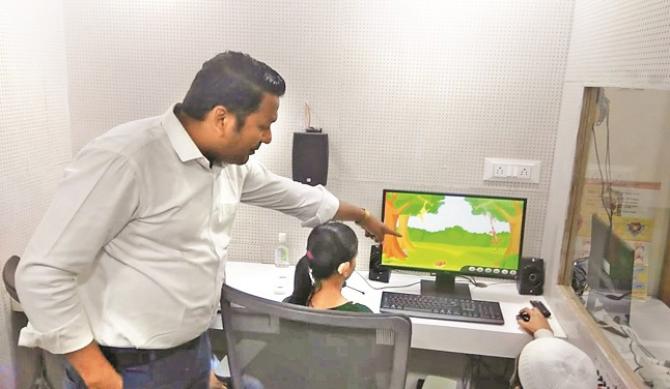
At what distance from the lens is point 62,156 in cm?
243

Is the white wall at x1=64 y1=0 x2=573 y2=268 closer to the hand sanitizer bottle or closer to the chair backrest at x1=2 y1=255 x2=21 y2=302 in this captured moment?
the hand sanitizer bottle

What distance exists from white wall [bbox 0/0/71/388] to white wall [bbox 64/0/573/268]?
0.36ft

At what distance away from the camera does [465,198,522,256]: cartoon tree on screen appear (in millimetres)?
2129

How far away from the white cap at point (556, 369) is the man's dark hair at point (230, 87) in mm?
1045

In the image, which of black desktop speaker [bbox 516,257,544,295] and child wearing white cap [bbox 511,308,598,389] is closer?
child wearing white cap [bbox 511,308,598,389]

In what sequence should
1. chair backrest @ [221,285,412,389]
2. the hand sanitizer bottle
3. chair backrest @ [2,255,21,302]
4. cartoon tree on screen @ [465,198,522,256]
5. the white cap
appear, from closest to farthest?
chair backrest @ [221,285,412,389] < the white cap < chair backrest @ [2,255,21,302] < cartoon tree on screen @ [465,198,522,256] < the hand sanitizer bottle

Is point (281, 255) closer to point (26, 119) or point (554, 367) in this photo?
point (26, 119)

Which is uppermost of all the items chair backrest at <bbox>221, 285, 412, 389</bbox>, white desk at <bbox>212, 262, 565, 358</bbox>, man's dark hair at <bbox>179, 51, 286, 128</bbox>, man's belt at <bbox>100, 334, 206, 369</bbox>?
man's dark hair at <bbox>179, 51, 286, 128</bbox>

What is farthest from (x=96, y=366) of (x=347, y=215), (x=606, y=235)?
(x=606, y=235)

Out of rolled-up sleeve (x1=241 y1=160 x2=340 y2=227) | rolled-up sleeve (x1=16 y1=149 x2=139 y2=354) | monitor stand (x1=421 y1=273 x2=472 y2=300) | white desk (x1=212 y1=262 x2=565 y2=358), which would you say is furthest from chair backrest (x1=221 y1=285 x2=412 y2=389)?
monitor stand (x1=421 y1=273 x2=472 y2=300)

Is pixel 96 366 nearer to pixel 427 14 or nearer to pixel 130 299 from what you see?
pixel 130 299

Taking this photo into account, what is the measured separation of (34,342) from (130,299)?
0.73 ft

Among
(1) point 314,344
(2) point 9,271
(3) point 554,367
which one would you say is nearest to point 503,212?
(3) point 554,367

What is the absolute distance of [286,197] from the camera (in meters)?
1.81
